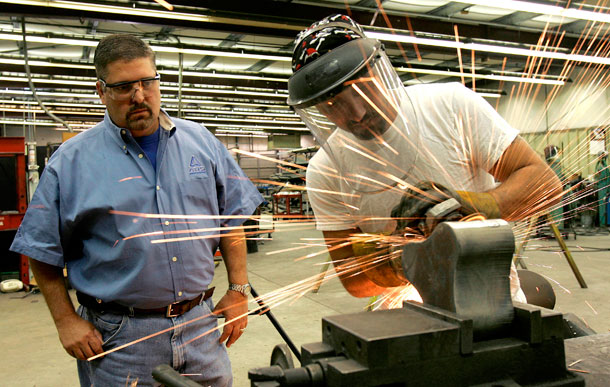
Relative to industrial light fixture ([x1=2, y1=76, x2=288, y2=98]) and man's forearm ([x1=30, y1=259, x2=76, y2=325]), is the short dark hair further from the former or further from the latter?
industrial light fixture ([x1=2, y1=76, x2=288, y2=98])

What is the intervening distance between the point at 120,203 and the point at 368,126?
930mm

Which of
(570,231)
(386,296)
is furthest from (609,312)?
(570,231)

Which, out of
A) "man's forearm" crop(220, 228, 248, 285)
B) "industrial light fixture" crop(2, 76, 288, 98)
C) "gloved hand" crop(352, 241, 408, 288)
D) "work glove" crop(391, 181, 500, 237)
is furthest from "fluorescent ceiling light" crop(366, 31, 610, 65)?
"industrial light fixture" crop(2, 76, 288, 98)

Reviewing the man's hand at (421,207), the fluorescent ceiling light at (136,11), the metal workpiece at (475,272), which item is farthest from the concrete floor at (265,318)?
the fluorescent ceiling light at (136,11)

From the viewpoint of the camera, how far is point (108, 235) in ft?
5.75

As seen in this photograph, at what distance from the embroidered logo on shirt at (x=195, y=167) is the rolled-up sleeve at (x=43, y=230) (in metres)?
0.49

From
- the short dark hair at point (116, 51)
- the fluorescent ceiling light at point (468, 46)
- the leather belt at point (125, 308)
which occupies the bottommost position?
the leather belt at point (125, 308)

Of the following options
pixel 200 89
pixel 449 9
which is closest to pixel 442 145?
pixel 449 9

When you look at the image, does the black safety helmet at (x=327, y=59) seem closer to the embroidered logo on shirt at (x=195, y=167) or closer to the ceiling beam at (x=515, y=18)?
the embroidered logo on shirt at (x=195, y=167)

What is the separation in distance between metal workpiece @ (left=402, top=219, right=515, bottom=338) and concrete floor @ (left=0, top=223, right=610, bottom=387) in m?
1.66

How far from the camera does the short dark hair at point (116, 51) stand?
1824mm

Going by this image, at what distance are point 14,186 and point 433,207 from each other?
21.1 feet

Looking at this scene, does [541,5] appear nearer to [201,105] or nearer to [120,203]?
[120,203]

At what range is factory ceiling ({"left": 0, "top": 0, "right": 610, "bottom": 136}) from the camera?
579 cm
